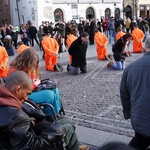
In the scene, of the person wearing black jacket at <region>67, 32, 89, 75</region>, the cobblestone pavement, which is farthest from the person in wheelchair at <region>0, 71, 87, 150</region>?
the person wearing black jacket at <region>67, 32, 89, 75</region>

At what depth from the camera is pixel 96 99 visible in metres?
6.22

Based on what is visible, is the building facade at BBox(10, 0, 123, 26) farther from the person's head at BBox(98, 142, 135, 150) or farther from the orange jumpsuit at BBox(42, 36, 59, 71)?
the person's head at BBox(98, 142, 135, 150)

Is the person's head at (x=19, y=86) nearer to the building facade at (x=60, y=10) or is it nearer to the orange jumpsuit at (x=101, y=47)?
the orange jumpsuit at (x=101, y=47)

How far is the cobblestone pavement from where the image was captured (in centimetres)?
474

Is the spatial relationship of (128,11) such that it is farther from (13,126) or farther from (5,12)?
(13,126)

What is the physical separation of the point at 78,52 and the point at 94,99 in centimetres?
308

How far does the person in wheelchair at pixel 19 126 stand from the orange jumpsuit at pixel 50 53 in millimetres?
7388

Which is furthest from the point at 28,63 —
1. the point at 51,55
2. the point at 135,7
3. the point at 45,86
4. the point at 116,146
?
the point at 135,7

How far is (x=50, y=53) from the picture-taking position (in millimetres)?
10477

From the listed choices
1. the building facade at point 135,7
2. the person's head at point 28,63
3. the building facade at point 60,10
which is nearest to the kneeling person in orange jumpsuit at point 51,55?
the person's head at point 28,63

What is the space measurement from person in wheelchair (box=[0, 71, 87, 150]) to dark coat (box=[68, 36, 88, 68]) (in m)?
6.20

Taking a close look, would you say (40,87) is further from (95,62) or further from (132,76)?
(95,62)

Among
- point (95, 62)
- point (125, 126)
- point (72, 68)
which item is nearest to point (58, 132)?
point (125, 126)

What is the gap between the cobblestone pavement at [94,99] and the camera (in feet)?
15.5
